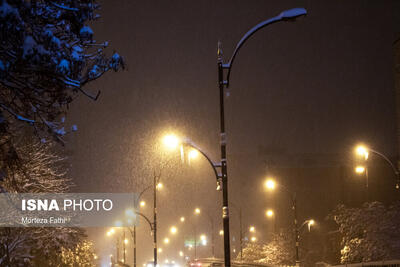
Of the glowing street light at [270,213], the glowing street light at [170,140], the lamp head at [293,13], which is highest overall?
the glowing street light at [270,213]

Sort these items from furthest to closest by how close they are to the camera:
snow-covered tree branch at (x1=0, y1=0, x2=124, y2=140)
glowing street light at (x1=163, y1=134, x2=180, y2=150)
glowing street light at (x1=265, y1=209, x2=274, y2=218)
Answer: glowing street light at (x1=265, y1=209, x2=274, y2=218) → glowing street light at (x1=163, y1=134, x2=180, y2=150) → snow-covered tree branch at (x1=0, y1=0, x2=124, y2=140)

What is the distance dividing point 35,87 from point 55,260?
66.4ft

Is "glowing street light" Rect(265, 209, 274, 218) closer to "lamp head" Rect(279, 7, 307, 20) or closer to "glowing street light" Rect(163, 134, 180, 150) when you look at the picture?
"glowing street light" Rect(163, 134, 180, 150)

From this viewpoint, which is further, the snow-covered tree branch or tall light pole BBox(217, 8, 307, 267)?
tall light pole BBox(217, 8, 307, 267)

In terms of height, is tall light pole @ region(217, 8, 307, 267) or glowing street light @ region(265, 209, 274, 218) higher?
glowing street light @ region(265, 209, 274, 218)

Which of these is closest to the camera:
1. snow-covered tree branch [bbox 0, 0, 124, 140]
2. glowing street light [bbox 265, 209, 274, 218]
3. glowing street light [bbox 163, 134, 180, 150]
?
snow-covered tree branch [bbox 0, 0, 124, 140]

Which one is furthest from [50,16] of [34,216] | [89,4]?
[34,216]

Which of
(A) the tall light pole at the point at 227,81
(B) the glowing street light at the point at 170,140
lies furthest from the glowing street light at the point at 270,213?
(A) the tall light pole at the point at 227,81

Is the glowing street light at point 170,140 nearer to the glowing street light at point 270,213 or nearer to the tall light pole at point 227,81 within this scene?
the tall light pole at point 227,81

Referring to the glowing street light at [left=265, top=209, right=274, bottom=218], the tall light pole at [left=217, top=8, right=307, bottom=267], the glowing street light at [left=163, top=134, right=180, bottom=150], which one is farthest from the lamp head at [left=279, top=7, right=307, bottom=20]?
the glowing street light at [left=265, top=209, right=274, bottom=218]

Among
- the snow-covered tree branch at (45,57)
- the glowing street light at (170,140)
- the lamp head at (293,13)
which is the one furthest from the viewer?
the glowing street light at (170,140)

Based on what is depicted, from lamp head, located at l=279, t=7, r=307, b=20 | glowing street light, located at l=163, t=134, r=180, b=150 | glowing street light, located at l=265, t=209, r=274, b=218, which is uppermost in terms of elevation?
glowing street light, located at l=265, t=209, r=274, b=218

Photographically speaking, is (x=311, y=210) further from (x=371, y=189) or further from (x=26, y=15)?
(x=26, y=15)

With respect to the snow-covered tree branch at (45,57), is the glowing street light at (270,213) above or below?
above
